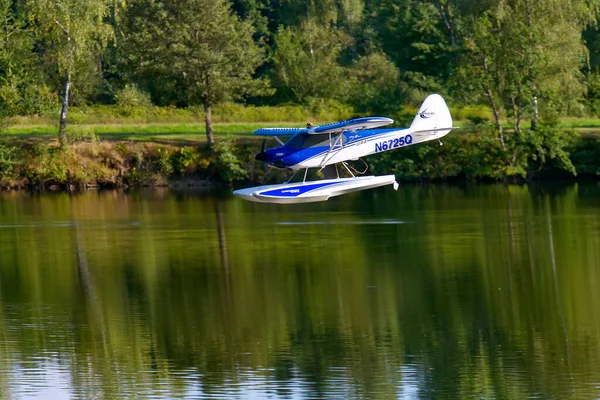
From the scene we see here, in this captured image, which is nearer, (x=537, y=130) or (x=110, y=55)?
(x=537, y=130)

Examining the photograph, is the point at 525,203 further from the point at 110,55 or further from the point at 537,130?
the point at 110,55

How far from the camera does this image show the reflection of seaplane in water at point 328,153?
27.1 m

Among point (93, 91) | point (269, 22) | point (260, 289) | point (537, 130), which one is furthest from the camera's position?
point (269, 22)

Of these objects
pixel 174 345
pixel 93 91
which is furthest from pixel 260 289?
pixel 93 91

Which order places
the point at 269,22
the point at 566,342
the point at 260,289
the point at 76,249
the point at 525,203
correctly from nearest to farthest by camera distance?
the point at 566,342 → the point at 260,289 → the point at 76,249 → the point at 525,203 → the point at 269,22

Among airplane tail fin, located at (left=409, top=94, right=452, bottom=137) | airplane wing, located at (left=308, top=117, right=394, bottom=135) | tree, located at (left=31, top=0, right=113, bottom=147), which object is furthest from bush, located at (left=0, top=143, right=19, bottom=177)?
airplane wing, located at (left=308, top=117, right=394, bottom=135)

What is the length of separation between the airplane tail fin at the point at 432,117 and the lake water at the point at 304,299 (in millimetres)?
4052

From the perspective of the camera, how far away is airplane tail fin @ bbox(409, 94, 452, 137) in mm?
29177

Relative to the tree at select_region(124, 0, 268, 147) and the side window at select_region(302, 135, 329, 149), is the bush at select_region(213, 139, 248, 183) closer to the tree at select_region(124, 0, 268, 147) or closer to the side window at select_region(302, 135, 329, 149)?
the tree at select_region(124, 0, 268, 147)

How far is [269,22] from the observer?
79.6 m

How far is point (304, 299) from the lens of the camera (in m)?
29.7

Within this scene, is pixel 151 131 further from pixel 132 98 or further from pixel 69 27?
pixel 69 27

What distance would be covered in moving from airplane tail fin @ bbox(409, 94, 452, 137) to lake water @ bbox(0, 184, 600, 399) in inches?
160

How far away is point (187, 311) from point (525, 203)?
20456 millimetres
